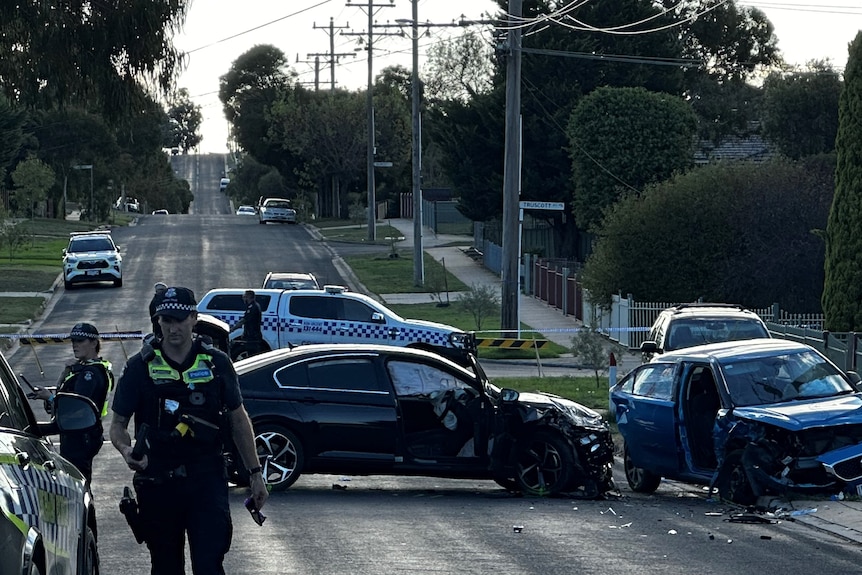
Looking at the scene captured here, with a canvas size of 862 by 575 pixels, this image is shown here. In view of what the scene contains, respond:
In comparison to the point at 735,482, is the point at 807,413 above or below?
above

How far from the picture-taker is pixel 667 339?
21.3 meters

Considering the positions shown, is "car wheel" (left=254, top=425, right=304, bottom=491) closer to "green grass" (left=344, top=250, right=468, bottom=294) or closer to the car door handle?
the car door handle

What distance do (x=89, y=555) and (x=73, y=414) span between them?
27.9 inches

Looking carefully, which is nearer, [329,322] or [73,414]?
[73,414]

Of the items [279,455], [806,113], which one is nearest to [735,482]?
[279,455]

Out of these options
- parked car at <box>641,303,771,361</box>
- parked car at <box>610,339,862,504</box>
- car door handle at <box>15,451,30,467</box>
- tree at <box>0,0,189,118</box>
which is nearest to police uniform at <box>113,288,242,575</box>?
car door handle at <box>15,451,30,467</box>

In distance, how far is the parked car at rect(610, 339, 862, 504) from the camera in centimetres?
1256

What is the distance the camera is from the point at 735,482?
13.0 metres

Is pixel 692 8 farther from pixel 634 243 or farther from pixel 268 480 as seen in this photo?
pixel 268 480

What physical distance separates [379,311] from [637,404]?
13183mm

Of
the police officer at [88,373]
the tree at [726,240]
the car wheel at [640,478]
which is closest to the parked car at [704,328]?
the car wheel at [640,478]

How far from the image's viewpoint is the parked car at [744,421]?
1256 centimetres

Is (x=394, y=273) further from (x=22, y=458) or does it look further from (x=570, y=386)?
(x=22, y=458)

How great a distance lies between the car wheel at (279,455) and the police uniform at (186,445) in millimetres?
6523
